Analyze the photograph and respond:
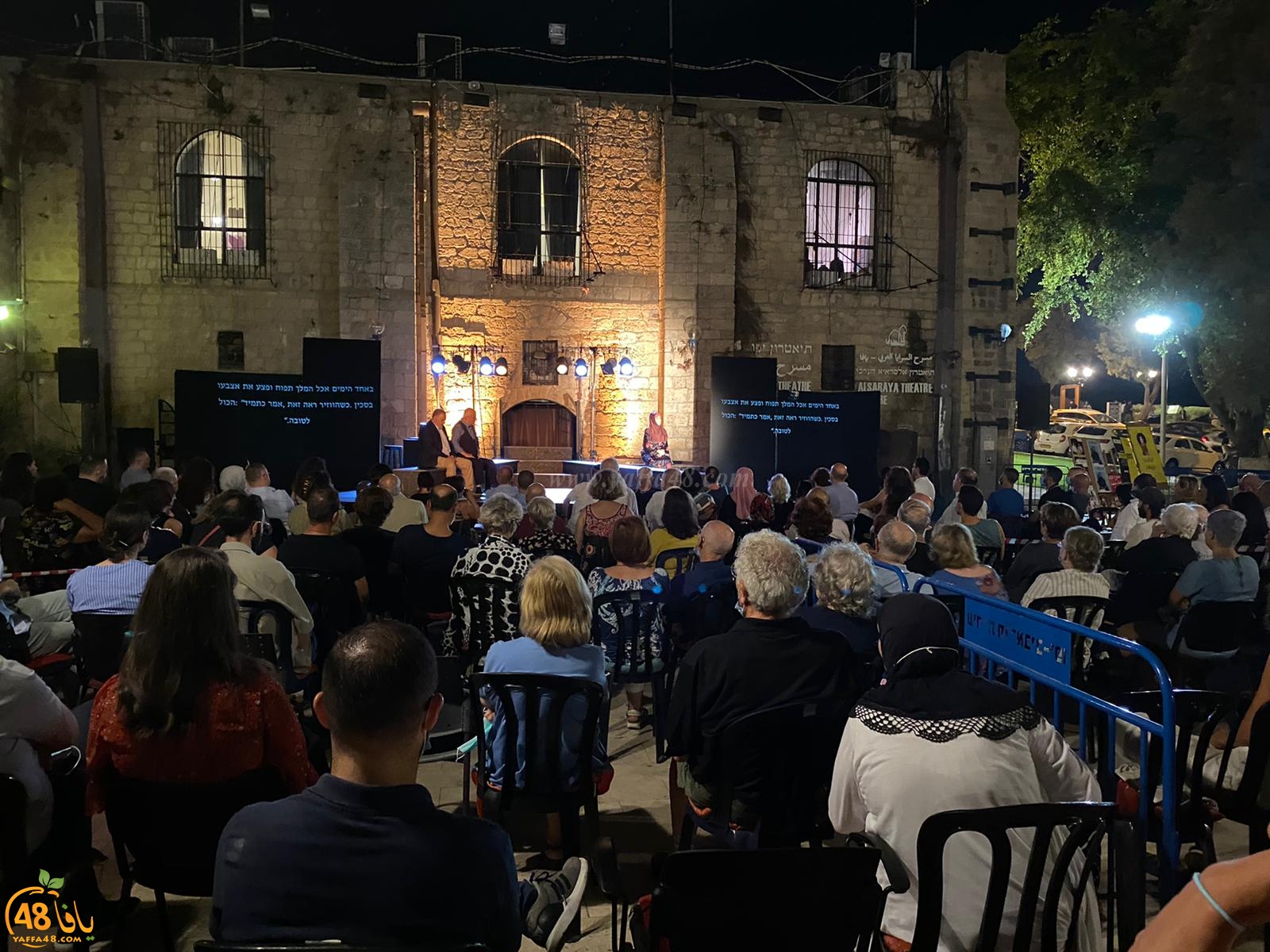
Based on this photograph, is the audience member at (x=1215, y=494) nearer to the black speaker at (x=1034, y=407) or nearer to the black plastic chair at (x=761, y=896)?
the black plastic chair at (x=761, y=896)

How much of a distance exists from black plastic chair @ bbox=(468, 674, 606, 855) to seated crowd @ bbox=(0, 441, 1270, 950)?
4 centimetres

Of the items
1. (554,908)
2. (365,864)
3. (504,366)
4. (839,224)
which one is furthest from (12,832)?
(839,224)

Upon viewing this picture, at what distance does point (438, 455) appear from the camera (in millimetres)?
15078

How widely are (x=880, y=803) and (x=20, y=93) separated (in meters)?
18.3

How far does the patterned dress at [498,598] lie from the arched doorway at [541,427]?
42.6 ft

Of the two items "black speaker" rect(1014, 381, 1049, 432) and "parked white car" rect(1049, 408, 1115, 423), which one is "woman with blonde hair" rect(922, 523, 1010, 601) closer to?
"black speaker" rect(1014, 381, 1049, 432)

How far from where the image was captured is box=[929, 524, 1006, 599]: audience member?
16.8 ft

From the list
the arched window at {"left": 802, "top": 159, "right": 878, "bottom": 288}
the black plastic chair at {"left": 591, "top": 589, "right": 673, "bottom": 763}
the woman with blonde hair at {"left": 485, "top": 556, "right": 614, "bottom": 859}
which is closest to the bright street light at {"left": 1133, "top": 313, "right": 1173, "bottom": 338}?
the arched window at {"left": 802, "top": 159, "right": 878, "bottom": 288}

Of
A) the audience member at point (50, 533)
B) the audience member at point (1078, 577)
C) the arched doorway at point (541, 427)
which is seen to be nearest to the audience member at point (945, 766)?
A: the audience member at point (1078, 577)

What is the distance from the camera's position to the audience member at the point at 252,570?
4.50 m

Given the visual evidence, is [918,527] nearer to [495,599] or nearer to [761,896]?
[495,599]

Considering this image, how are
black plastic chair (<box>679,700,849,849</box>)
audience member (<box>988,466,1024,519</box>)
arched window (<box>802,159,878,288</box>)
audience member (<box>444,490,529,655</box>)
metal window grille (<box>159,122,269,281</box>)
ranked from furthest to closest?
arched window (<box>802,159,878,288</box>) < metal window grille (<box>159,122,269,281</box>) < audience member (<box>988,466,1024,519</box>) < audience member (<box>444,490,529,655</box>) < black plastic chair (<box>679,700,849,849</box>)

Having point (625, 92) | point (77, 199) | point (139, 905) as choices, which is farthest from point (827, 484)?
point (77, 199)

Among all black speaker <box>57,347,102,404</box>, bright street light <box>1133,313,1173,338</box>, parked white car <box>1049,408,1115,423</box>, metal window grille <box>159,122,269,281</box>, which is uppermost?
metal window grille <box>159,122,269,281</box>
